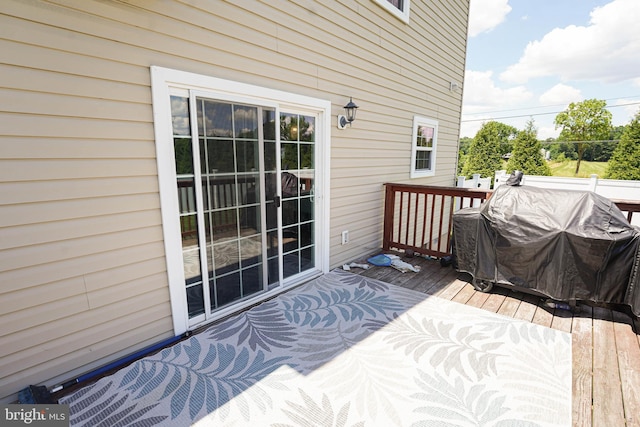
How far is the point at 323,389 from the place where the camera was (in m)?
1.87

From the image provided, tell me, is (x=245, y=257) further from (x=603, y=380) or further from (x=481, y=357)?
(x=603, y=380)

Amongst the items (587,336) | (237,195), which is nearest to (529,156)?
(587,336)

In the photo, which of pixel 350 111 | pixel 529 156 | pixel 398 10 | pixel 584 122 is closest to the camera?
pixel 350 111

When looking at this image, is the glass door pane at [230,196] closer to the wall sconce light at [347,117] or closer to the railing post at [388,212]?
the wall sconce light at [347,117]

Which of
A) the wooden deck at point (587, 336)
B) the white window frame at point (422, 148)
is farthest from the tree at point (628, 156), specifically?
the wooden deck at point (587, 336)

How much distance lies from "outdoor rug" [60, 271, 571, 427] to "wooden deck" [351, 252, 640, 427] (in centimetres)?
10

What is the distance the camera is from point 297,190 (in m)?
3.32

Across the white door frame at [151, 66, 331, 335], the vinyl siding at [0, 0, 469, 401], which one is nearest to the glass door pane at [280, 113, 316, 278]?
the white door frame at [151, 66, 331, 335]

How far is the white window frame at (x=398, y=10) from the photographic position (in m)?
4.09

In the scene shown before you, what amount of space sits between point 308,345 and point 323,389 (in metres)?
0.47

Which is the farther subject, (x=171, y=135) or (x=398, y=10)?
(x=398, y=10)

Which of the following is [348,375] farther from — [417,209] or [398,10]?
[398,10]

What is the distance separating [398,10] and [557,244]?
12.8 ft

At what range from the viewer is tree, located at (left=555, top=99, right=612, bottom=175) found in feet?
69.3
